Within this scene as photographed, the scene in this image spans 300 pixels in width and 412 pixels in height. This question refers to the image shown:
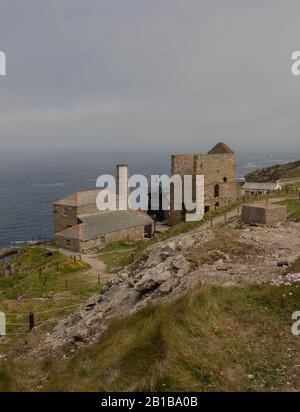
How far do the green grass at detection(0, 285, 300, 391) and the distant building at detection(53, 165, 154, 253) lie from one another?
3128 centimetres

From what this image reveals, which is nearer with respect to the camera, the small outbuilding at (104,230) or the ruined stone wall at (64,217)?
the small outbuilding at (104,230)

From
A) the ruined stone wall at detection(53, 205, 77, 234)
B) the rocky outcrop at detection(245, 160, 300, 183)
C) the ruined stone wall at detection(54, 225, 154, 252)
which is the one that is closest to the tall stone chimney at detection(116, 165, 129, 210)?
the ruined stone wall at detection(54, 225, 154, 252)

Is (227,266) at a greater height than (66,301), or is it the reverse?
(227,266)

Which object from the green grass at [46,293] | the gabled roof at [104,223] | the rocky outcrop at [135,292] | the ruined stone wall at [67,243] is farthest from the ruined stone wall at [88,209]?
the rocky outcrop at [135,292]

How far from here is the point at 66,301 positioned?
2402cm

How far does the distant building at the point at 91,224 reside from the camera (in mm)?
43531

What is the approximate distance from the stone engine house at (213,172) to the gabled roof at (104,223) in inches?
255

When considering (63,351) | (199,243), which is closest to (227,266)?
(199,243)

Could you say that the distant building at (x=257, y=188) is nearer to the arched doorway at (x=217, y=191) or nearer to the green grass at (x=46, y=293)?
the arched doorway at (x=217, y=191)

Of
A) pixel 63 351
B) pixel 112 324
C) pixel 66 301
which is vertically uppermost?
pixel 112 324

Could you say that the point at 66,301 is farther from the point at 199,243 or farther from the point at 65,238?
the point at 65,238

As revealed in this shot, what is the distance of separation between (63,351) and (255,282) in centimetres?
626

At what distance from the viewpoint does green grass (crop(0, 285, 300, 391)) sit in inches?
342

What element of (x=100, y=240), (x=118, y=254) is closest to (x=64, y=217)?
(x=100, y=240)
